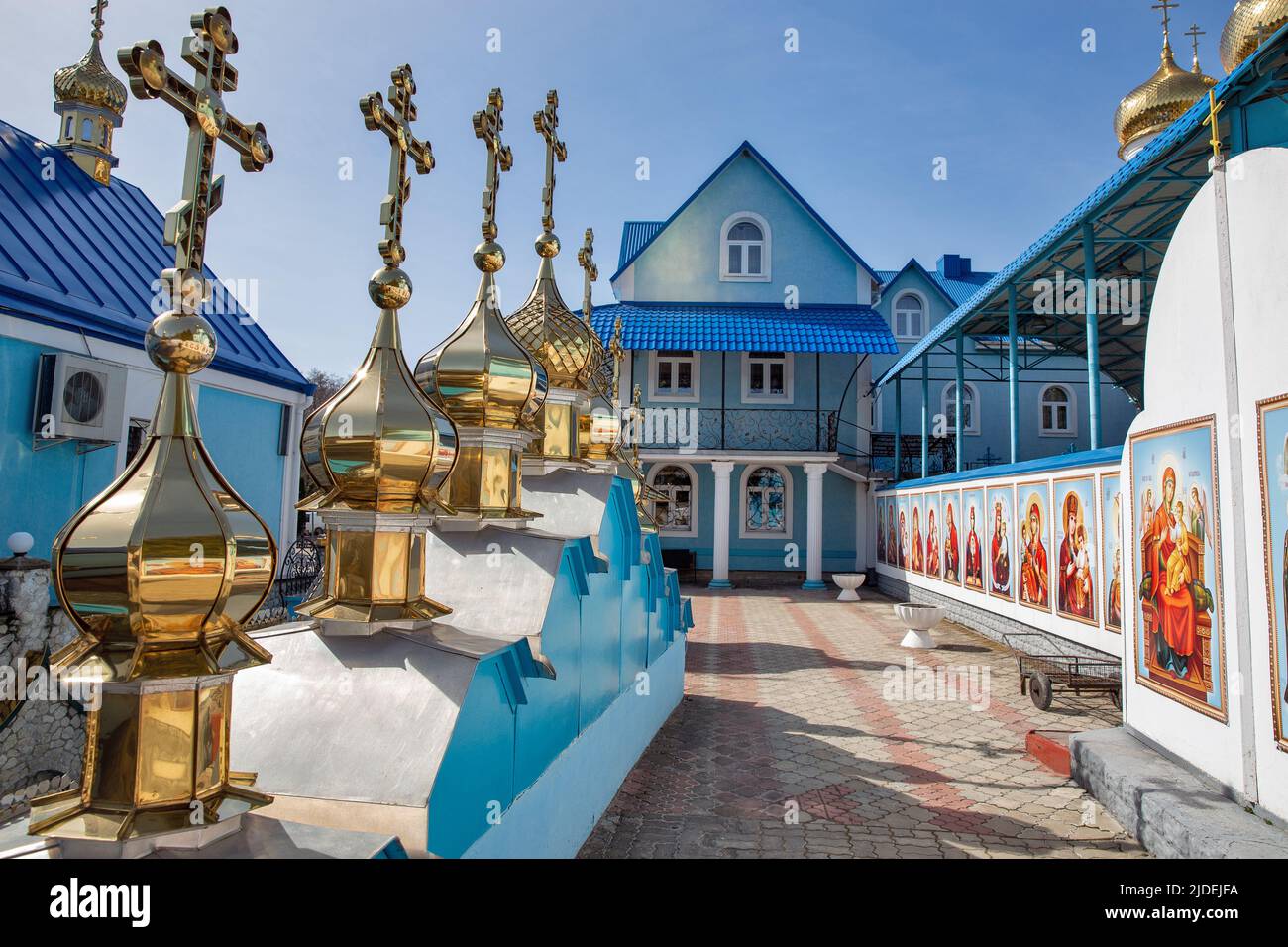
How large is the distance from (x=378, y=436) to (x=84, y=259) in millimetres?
7468

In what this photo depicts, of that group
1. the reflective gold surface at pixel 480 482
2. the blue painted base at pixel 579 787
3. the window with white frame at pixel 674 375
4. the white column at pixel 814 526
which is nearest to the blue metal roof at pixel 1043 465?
the white column at pixel 814 526

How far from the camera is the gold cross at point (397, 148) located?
2463 mm

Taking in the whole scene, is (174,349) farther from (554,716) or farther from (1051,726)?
(1051,726)

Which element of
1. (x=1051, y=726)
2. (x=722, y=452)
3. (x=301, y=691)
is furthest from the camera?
(x=722, y=452)

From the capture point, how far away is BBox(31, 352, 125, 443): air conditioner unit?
20.7ft

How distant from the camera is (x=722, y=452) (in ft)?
61.3

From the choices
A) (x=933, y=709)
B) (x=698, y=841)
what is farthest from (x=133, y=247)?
(x=933, y=709)

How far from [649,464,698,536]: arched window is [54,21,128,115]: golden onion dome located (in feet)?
45.3

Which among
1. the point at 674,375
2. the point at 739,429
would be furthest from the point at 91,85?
the point at 739,429

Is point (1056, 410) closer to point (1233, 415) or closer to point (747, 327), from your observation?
point (747, 327)

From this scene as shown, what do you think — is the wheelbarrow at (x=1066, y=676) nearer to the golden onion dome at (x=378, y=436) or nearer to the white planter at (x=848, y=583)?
the golden onion dome at (x=378, y=436)

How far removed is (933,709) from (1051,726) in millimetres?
1097

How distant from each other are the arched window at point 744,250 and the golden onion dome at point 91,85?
14310mm
